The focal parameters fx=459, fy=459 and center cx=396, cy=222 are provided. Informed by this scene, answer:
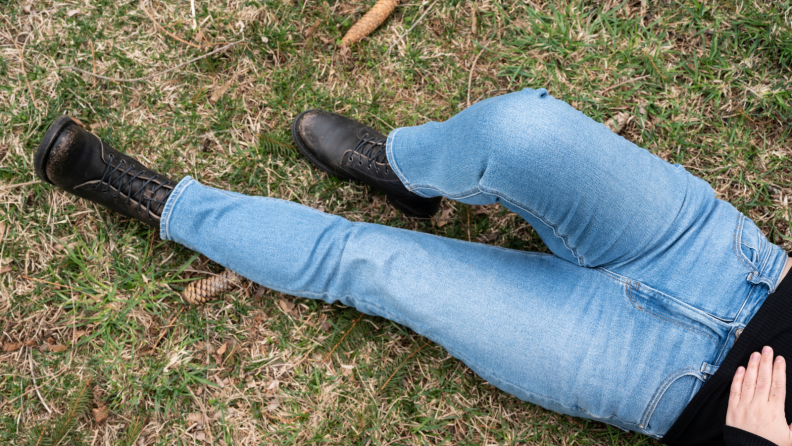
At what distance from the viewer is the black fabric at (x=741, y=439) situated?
4.52ft

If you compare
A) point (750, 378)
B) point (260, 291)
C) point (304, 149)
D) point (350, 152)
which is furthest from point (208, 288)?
point (750, 378)

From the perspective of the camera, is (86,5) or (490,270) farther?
(86,5)

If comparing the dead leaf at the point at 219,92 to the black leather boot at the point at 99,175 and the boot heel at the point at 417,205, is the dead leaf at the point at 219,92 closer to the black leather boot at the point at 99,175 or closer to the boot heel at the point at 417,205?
the black leather boot at the point at 99,175

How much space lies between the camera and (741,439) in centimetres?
139

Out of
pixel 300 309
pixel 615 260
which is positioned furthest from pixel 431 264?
pixel 300 309

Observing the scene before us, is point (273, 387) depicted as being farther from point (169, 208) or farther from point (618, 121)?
point (618, 121)

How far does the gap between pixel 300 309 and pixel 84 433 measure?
120cm

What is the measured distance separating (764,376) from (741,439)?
0.21m

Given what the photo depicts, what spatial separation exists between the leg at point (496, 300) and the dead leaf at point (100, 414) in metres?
0.99

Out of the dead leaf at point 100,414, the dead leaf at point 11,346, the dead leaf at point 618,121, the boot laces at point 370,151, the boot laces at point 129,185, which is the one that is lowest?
the dead leaf at point 100,414

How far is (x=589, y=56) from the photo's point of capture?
93.4 inches

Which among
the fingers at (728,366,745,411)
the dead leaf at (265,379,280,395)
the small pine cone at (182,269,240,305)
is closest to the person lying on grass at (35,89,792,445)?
the fingers at (728,366,745,411)

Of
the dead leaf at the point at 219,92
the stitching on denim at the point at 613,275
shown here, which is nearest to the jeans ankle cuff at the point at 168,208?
the dead leaf at the point at 219,92

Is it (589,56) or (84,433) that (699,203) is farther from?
(84,433)
